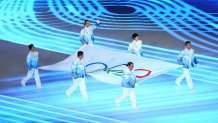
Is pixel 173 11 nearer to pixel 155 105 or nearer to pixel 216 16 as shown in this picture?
pixel 216 16

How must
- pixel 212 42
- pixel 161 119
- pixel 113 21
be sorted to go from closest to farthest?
1. pixel 161 119
2. pixel 212 42
3. pixel 113 21

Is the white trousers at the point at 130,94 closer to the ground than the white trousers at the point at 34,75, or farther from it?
closer to the ground

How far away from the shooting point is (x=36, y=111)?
39.7ft

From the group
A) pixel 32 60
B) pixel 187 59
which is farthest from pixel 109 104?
pixel 32 60

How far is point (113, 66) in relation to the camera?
13.3 meters

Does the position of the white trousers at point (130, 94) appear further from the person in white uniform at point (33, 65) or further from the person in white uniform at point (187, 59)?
the person in white uniform at point (33, 65)

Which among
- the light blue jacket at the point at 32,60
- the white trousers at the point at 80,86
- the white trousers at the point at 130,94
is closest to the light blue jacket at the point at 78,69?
the white trousers at the point at 80,86

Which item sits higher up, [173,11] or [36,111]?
A: [173,11]

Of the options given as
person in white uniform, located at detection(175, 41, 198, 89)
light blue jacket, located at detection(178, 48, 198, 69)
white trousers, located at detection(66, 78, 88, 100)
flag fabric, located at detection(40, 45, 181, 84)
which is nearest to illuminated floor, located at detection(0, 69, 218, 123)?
white trousers, located at detection(66, 78, 88, 100)

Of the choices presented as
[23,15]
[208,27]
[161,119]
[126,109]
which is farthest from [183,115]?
[23,15]

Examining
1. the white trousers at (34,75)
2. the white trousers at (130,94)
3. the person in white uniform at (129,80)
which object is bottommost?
the white trousers at (130,94)

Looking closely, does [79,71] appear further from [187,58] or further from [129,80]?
[187,58]

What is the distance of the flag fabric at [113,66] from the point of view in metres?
12.5

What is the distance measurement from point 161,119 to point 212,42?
243 inches
